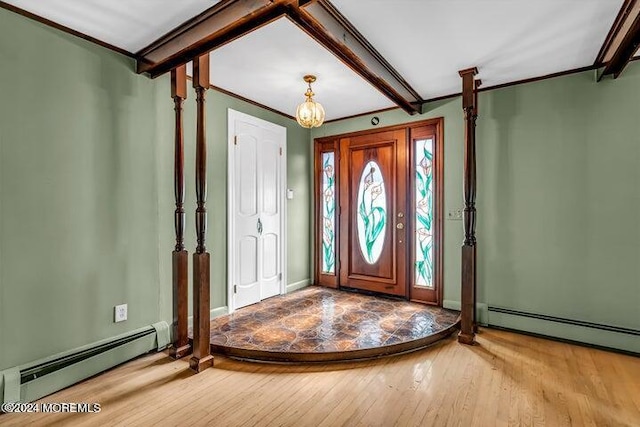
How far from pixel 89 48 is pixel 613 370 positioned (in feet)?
15.2

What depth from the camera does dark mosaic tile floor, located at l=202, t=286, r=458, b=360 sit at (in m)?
2.81

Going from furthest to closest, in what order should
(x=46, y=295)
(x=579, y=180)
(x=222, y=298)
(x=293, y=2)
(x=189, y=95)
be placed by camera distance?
1. (x=222, y=298)
2. (x=189, y=95)
3. (x=579, y=180)
4. (x=46, y=295)
5. (x=293, y=2)

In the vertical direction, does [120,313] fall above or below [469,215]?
below

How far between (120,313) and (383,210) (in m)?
3.02

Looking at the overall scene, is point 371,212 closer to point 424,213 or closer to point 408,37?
point 424,213

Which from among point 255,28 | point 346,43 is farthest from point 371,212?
point 255,28

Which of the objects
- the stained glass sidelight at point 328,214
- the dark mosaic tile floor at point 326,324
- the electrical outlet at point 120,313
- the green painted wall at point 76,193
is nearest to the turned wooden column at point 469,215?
the dark mosaic tile floor at point 326,324

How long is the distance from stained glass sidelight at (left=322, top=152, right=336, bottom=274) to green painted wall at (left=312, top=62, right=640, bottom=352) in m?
1.64

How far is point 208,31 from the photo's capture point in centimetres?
224

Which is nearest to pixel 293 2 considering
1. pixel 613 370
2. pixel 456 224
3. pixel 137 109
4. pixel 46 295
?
pixel 137 109

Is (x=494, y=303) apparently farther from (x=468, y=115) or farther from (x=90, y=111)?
(x=90, y=111)

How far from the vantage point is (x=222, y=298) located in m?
3.61

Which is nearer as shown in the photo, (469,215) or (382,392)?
(382,392)

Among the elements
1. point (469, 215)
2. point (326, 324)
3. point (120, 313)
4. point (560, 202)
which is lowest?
point (326, 324)
